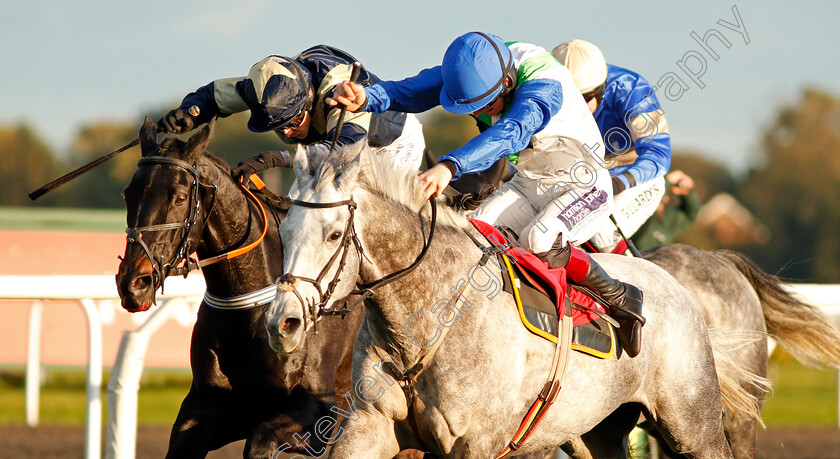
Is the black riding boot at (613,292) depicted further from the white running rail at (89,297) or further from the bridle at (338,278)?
the white running rail at (89,297)

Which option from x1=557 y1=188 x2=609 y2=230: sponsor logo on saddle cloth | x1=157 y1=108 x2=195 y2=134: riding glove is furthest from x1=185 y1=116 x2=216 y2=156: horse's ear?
x1=557 y1=188 x2=609 y2=230: sponsor logo on saddle cloth

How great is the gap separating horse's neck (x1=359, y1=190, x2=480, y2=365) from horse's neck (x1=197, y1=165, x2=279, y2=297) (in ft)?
2.63

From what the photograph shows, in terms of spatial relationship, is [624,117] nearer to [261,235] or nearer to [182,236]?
[261,235]

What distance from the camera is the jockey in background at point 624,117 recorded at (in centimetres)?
476

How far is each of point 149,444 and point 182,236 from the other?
364 cm

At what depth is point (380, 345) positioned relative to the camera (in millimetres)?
3252

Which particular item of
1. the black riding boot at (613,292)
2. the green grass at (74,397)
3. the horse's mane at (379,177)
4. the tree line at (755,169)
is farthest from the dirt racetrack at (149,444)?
the tree line at (755,169)

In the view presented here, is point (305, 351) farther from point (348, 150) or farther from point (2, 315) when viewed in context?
point (2, 315)

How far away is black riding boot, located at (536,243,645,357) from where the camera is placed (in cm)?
365

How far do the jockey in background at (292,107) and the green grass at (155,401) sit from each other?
5.21 meters

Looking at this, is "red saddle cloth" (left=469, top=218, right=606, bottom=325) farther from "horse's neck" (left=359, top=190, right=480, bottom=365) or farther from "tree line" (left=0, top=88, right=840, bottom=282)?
"tree line" (left=0, top=88, right=840, bottom=282)

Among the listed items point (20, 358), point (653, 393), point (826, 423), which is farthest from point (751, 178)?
point (653, 393)

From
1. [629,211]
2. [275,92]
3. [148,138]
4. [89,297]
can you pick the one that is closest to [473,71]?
[275,92]

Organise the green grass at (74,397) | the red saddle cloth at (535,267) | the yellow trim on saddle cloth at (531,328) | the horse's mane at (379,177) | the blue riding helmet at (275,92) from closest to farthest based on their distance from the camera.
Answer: the horse's mane at (379,177) → the yellow trim on saddle cloth at (531,328) → the red saddle cloth at (535,267) → the blue riding helmet at (275,92) → the green grass at (74,397)
